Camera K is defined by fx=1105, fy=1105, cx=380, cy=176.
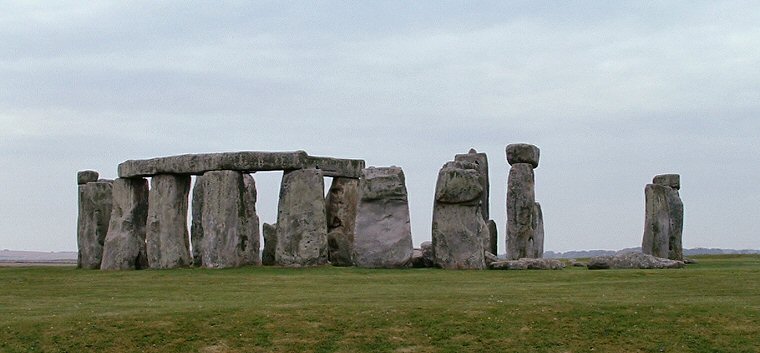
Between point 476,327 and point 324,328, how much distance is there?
2.30 meters

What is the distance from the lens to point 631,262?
2625cm

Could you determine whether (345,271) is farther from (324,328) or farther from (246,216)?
(324,328)

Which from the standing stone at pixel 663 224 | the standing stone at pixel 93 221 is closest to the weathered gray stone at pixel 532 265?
the standing stone at pixel 663 224

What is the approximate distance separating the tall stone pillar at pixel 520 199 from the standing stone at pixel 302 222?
21.6ft

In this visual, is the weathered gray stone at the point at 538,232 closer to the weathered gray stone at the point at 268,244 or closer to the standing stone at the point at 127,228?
the weathered gray stone at the point at 268,244

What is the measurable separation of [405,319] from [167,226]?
14.3 meters

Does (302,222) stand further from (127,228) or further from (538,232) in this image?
(538,232)

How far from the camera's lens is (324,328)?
658 inches

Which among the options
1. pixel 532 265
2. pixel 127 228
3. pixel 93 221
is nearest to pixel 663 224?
pixel 532 265

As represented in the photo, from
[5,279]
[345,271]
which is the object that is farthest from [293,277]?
[5,279]

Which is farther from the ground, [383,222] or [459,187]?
[459,187]

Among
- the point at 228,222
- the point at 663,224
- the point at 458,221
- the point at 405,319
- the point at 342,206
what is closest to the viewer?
the point at 405,319

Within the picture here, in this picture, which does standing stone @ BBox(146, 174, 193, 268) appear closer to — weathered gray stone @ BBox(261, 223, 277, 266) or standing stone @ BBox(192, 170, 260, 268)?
standing stone @ BBox(192, 170, 260, 268)

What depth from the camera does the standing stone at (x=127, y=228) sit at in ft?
100
